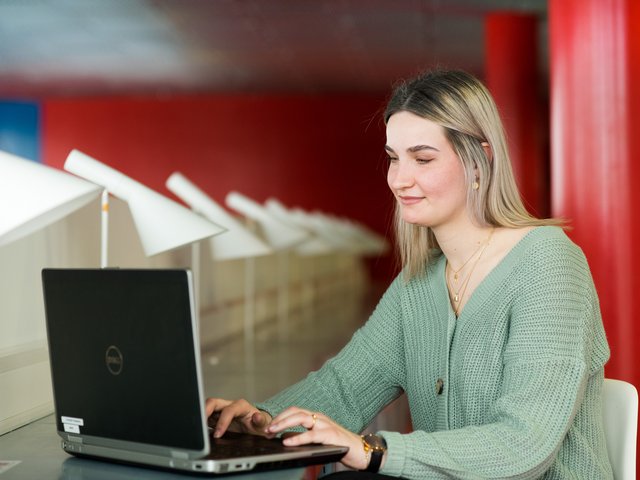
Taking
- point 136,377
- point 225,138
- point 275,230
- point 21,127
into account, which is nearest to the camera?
point 136,377

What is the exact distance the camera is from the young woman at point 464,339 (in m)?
1.34

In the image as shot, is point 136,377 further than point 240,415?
No

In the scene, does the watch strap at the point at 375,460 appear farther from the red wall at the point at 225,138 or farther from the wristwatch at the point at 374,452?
the red wall at the point at 225,138

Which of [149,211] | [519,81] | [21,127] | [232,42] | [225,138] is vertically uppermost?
[232,42]

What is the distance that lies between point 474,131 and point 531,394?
0.47 m

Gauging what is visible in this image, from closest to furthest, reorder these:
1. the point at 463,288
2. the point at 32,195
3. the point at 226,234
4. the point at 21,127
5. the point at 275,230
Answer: the point at 32,195 → the point at 463,288 → the point at 226,234 → the point at 275,230 → the point at 21,127

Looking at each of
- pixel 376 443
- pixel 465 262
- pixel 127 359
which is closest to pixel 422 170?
pixel 465 262

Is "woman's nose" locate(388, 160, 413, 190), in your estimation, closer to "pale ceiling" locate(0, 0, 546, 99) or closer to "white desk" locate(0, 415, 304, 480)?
"white desk" locate(0, 415, 304, 480)

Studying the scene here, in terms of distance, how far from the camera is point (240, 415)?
1553 millimetres

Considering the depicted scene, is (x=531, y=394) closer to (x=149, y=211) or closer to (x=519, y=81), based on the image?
(x=149, y=211)

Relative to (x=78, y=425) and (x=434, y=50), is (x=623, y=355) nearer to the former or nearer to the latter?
(x=78, y=425)

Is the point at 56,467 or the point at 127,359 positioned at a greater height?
the point at 127,359

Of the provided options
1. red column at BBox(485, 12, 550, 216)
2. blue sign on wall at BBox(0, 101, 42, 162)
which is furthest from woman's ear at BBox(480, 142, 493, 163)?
blue sign on wall at BBox(0, 101, 42, 162)

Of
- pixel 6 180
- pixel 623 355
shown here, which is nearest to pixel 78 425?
pixel 6 180
